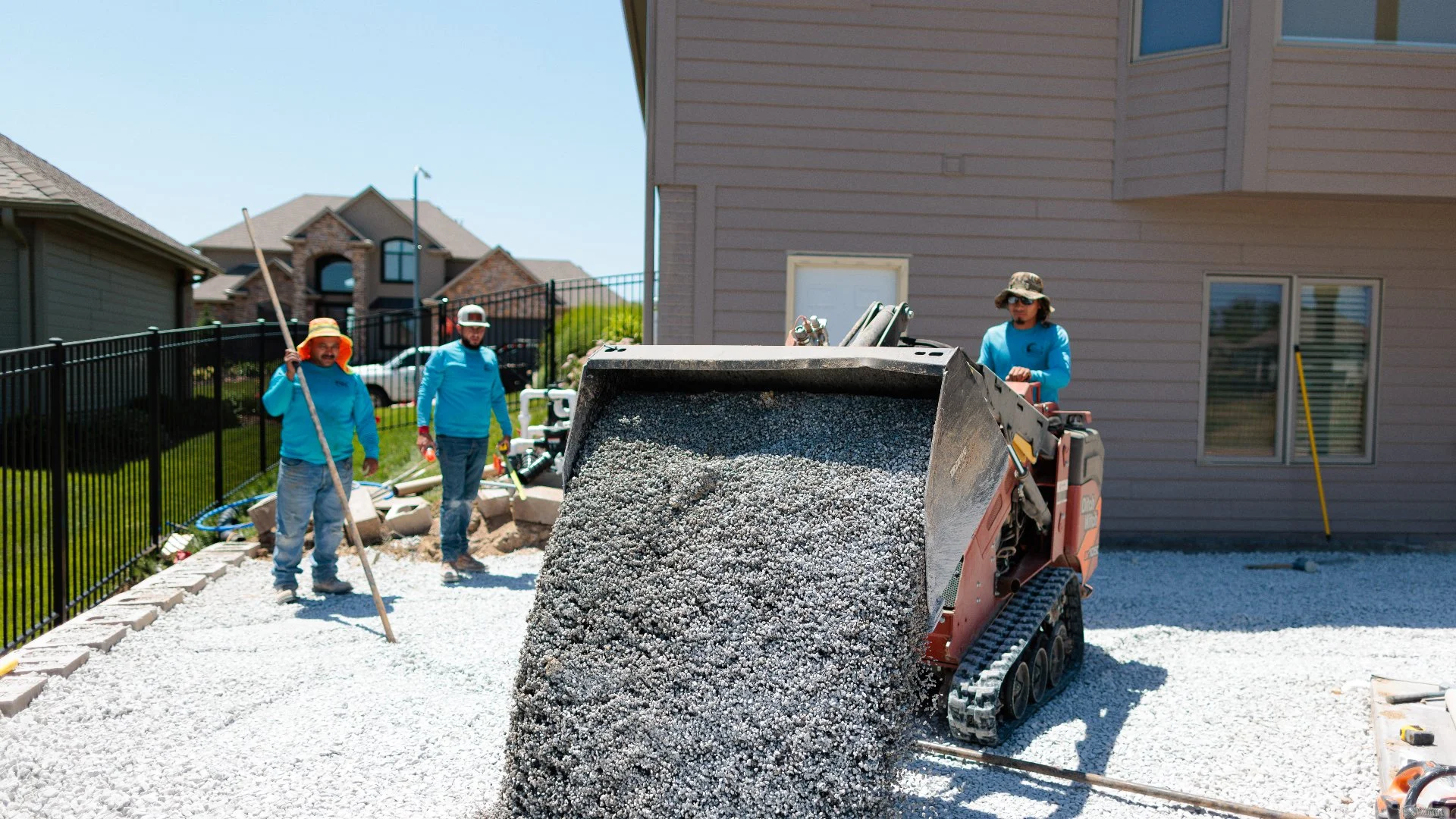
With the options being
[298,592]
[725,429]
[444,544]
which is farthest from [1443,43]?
[298,592]

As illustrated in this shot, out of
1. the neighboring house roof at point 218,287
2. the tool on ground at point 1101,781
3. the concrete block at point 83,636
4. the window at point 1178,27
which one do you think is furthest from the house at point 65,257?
the neighboring house roof at point 218,287

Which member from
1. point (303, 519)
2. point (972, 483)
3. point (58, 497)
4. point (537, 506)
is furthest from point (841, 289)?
point (58, 497)

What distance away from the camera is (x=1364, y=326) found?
9.43 meters

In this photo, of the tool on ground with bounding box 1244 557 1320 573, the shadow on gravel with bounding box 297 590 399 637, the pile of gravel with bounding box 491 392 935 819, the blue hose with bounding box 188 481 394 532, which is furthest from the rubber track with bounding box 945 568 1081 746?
the blue hose with bounding box 188 481 394 532

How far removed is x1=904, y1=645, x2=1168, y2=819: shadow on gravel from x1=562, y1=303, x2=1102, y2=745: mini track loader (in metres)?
0.10

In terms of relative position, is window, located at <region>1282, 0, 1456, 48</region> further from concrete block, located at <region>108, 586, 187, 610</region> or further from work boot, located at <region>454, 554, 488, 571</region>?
concrete block, located at <region>108, 586, 187, 610</region>

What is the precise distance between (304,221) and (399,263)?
4111 millimetres

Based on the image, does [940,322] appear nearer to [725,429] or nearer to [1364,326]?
[1364,326]

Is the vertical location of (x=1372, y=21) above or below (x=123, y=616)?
above

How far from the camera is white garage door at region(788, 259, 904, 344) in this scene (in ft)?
29.7

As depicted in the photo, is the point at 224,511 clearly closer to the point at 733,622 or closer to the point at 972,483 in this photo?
the point at 733,622

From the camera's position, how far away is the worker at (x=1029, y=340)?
18.6 ft

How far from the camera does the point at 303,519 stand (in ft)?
22.3

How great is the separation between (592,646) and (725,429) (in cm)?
88
